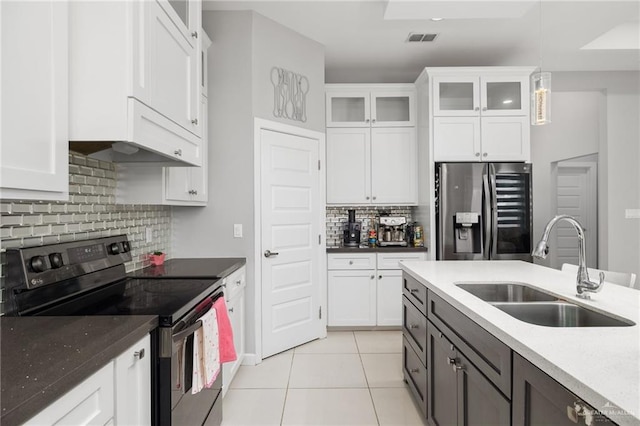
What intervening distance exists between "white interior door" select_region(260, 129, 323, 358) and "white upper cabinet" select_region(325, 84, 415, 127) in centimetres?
76

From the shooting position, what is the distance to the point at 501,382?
117cm

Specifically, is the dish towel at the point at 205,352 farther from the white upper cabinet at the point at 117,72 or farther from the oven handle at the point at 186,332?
the white upper cabinet at the point at 117,72

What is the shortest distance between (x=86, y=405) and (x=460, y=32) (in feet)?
12.9

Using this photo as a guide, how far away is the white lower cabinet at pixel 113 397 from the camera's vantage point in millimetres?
828

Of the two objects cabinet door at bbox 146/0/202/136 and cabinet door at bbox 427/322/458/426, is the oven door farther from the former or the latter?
cabinet door at bbox 427/322/458/426

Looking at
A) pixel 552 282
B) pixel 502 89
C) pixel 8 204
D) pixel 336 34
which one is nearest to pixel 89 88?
pixel 8 204

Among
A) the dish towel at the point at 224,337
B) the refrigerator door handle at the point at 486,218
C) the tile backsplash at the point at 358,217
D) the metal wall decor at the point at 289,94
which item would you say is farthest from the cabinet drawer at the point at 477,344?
the tile backsplash at the point at 358,217

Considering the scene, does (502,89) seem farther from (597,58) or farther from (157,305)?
(157,305)

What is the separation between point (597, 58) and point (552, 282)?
3.53m

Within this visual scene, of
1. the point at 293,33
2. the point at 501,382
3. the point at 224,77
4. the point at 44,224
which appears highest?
the point at 293,33

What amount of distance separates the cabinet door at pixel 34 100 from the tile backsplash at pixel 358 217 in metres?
3.37

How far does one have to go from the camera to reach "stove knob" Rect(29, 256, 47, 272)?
4.59ft

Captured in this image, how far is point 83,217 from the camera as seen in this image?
186cm

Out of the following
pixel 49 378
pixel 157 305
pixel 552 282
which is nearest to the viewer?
pixel 49 378
